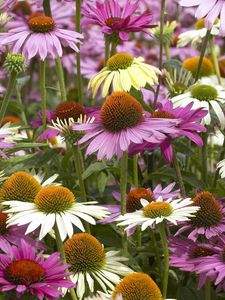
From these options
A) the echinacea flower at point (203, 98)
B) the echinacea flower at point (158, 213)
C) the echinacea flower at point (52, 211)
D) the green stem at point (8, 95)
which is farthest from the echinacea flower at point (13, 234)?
the echinacea flower at point (203, 98)

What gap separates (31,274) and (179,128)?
17.7 inches

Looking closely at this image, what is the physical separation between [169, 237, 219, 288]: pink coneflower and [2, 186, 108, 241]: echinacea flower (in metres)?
0.15

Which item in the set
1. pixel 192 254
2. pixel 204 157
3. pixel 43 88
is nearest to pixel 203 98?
pixel 204 157

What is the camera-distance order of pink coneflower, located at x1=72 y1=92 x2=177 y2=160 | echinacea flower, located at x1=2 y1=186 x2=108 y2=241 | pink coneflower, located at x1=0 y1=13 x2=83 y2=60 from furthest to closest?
pink coneflower, located at x1=0 y1=13 x2=83 y2=60 → pink coneflower, located at x1=72 y1=92 x2=177 y2=160 → echinacea flower, located at x1=2 y1=186 x2=108 y2=241

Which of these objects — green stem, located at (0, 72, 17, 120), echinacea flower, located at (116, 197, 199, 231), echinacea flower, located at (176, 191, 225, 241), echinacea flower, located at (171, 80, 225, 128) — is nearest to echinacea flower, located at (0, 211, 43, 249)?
echinacea flower, located at (116, 197, 199, 231)

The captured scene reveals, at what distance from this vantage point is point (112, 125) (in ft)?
4.90

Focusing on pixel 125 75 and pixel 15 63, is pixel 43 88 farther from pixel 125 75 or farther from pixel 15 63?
pixel 125 75

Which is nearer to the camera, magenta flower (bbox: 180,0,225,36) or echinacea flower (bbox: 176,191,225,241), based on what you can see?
echinacea flower (bbox: 176,191,225,241)

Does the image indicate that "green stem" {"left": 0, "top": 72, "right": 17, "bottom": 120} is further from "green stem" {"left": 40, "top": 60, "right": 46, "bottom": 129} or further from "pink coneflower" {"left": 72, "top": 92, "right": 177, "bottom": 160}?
"pink coneflower" {"left": 72, "top": 92, "right": 177, "bottom": 160}

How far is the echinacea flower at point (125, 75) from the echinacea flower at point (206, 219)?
0.31m

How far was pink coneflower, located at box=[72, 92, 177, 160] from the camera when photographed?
144 centimetres

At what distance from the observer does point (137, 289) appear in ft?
3.96

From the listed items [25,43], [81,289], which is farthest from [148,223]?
[25,43]

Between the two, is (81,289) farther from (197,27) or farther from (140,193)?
(197,27)
